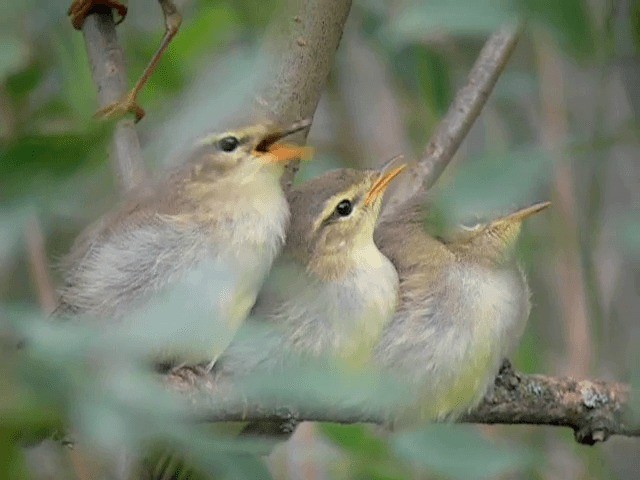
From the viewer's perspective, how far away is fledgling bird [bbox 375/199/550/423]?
1.65 meters

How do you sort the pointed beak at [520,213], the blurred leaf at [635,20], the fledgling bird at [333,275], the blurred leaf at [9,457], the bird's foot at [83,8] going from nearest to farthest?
the blurred leaf at [9,457]
the blurred leaf at [635,20]
the fledgling bird at [333,275]
the pointed beak at [520,213]
the bird's foot at [83,8]

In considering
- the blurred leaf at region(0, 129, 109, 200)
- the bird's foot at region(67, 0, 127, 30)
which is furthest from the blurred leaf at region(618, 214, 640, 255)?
the bird's foot at region(67, 0, 127, 30)

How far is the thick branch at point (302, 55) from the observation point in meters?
1.88

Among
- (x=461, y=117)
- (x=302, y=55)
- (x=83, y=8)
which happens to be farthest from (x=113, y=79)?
(x=461, y=117)

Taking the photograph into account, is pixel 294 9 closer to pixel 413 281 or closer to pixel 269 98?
pixel 269 98

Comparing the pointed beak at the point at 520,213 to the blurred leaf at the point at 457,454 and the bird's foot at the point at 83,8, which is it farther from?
the blurred leaf at the point at 457,454

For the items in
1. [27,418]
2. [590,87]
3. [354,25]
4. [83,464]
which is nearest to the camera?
[27,418]

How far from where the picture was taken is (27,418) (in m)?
0.65

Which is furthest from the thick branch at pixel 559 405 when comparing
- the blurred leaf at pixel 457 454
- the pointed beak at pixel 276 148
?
the blurred leaf at pixel 457 454

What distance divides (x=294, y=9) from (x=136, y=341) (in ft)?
4.25

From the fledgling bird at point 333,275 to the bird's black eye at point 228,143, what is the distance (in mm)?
124

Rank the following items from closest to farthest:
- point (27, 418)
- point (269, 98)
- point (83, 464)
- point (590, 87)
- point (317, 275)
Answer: point (27, 418), point (317, 275), point (269, 98), point (83, 464), point (590, 87)

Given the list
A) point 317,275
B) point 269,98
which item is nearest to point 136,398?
point 317,275

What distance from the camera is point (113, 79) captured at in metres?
1.93
